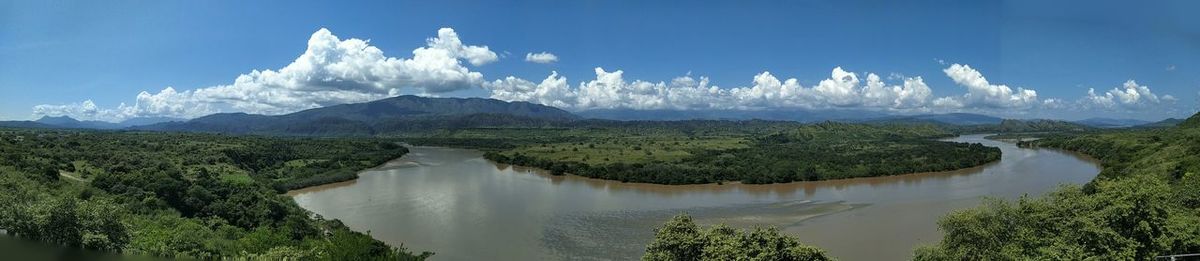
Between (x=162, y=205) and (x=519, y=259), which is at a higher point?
(x=162, y=205)

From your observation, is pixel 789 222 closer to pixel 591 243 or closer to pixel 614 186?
pixel 591 243

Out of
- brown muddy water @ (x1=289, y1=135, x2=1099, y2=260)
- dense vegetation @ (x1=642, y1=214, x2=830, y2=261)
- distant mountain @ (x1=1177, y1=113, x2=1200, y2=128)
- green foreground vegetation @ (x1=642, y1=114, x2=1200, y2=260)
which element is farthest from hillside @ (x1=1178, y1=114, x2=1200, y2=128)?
dense vegetation @ (x1=642, y1=214, x2=830, y2=261)

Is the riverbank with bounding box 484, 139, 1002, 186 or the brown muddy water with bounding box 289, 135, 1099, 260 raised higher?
the riverbank with bounding box 484, 139, 1002, 186

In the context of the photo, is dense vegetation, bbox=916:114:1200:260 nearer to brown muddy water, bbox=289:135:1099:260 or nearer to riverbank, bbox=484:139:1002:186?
brown muddy water, bbox=289:135:1099:260

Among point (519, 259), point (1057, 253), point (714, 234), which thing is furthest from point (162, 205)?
point (1057, 253)

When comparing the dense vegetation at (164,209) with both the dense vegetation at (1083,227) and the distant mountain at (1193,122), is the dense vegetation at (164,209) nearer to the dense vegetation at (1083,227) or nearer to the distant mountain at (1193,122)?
the dense vegetation at (1083,227)

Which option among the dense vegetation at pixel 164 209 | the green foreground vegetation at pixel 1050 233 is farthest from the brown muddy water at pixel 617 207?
the green foreground vegetation at pixel 1050 233

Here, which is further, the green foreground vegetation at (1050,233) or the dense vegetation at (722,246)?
the dense vegetation at (722,246)
